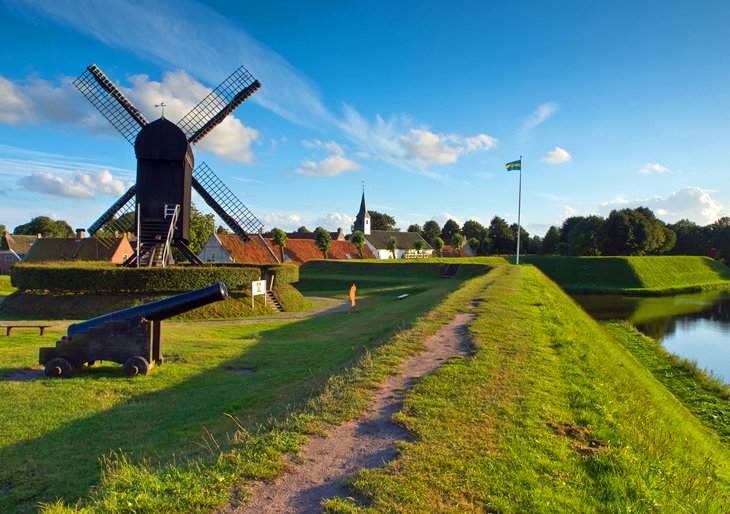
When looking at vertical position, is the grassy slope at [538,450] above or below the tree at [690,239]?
below

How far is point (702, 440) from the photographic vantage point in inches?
313

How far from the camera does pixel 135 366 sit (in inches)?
375

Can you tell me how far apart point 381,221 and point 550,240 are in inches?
1788

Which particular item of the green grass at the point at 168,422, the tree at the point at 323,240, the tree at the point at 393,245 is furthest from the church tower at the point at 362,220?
the green grass at the point at 168,422

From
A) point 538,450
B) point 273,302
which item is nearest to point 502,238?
point 273,302

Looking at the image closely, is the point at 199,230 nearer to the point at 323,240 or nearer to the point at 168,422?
the point at 323,240

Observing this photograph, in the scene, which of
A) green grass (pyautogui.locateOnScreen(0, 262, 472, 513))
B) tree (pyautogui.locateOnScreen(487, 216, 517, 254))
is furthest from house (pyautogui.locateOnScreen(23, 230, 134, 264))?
tree (pyautogui.locateOnScreen(487, 216, 517, 254))

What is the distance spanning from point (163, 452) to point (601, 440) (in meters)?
4.98

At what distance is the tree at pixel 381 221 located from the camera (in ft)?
401

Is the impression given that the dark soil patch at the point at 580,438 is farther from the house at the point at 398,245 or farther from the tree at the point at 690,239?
the tree at the point at 690,239

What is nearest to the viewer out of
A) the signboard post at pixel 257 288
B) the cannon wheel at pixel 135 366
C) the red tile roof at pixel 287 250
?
the cannon wheel at pixel 135 366

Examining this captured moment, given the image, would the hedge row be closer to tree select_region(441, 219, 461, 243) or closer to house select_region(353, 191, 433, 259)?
house select_region(353, 191, 433, 259)

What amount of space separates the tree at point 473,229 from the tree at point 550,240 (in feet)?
43.7

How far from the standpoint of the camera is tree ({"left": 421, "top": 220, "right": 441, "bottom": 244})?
10850 cm
